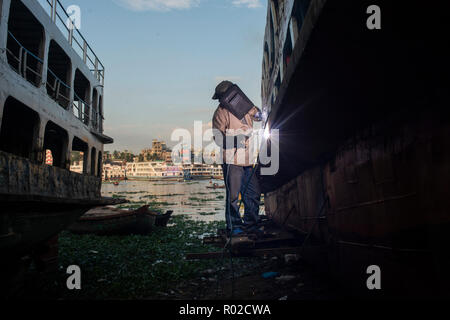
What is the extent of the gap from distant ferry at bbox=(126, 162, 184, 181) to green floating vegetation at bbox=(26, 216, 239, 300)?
91226mm

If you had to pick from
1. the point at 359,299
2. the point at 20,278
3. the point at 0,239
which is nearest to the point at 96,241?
the point at 20,278

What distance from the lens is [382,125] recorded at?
6.76 ft

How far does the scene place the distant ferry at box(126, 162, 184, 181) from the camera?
328 ft

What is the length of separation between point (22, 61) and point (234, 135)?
641 cm

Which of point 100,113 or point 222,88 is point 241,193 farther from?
point 100,113

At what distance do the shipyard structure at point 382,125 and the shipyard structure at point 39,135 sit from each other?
→ 9.65 ft

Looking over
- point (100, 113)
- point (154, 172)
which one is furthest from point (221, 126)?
point (154, 172)

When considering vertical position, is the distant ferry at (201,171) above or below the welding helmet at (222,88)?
above

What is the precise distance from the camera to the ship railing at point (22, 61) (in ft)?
15.1

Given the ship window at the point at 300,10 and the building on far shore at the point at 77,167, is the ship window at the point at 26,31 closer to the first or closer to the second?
the ship window at the point at 300,10

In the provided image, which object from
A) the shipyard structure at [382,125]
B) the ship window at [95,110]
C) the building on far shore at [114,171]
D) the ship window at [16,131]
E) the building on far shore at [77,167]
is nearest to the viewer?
the shipyard structure at [382,125]

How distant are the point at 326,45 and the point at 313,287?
2.77 metres

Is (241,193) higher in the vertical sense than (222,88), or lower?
lower

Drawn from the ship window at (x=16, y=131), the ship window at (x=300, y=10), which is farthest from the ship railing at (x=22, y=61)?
the ship window at (x=300, y=10)
